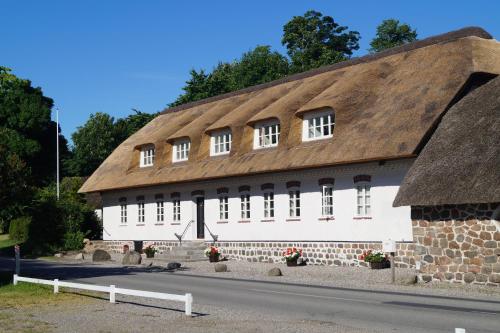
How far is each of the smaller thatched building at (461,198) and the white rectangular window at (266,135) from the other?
35.6 ft

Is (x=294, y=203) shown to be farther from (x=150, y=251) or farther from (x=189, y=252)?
(x=150, y=251)

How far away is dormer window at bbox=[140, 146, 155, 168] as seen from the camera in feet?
139

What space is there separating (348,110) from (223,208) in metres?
9.51

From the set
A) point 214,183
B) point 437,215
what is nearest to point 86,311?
point 437,215

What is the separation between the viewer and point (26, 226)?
5269 cm

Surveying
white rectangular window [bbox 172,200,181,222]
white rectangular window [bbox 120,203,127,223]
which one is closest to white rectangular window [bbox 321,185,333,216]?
white rectangular window [bbox 172,200,181,222]

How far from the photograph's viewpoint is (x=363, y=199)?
2828cm

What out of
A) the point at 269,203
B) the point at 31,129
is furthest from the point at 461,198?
the point at 31,129

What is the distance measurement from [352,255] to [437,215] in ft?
23.5

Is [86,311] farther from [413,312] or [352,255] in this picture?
[352,255]

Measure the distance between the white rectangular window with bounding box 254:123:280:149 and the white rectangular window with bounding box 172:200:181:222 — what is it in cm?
717

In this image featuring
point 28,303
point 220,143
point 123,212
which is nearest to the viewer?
point 28,303

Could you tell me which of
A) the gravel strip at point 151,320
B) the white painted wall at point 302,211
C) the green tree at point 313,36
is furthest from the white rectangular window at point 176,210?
the green tree at point 313,36

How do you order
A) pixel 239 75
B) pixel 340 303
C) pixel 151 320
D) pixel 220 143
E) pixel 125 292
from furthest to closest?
1. pixel 239 75
2. pixel 220 143
3. pixel 340 303
4. pixel 125 292
5. pixel 151 320
